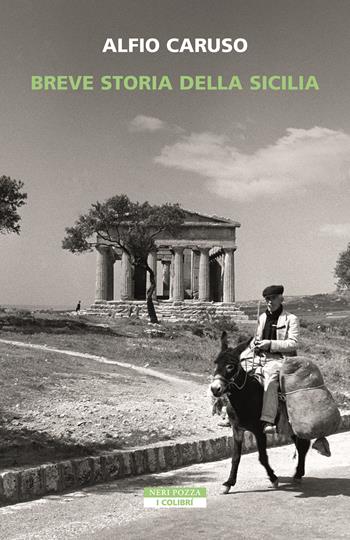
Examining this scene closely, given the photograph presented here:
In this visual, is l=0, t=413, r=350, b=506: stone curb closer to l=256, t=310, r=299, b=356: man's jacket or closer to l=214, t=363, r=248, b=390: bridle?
l=214, t=363, r=248, b=390: bridle

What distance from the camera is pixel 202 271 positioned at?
204ft

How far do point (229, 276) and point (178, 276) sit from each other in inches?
189

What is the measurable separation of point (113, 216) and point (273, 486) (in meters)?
36.6

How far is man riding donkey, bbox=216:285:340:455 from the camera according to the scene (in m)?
7.86

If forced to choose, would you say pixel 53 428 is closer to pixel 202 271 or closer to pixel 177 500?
pixel 177 500

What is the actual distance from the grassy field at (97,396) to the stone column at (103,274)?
30305 millimetres

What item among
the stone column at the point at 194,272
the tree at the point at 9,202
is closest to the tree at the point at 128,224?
the tree at the point at 9,202

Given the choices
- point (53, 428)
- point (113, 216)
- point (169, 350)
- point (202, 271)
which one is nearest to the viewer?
point (53, 428)

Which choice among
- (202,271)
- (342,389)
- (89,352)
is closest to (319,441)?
(342,389)

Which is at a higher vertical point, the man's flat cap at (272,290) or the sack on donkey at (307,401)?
the man's flat cap at (272,290)

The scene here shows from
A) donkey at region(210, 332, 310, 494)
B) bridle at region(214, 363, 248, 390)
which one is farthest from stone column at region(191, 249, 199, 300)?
bridle at region(214, 363, 248, 390)

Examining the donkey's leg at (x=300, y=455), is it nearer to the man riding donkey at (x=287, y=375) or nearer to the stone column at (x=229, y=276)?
the man riding donkey at (x=287, y=375)

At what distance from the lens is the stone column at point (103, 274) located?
2377 inches

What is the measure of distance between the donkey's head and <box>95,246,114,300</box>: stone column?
52776 mm
